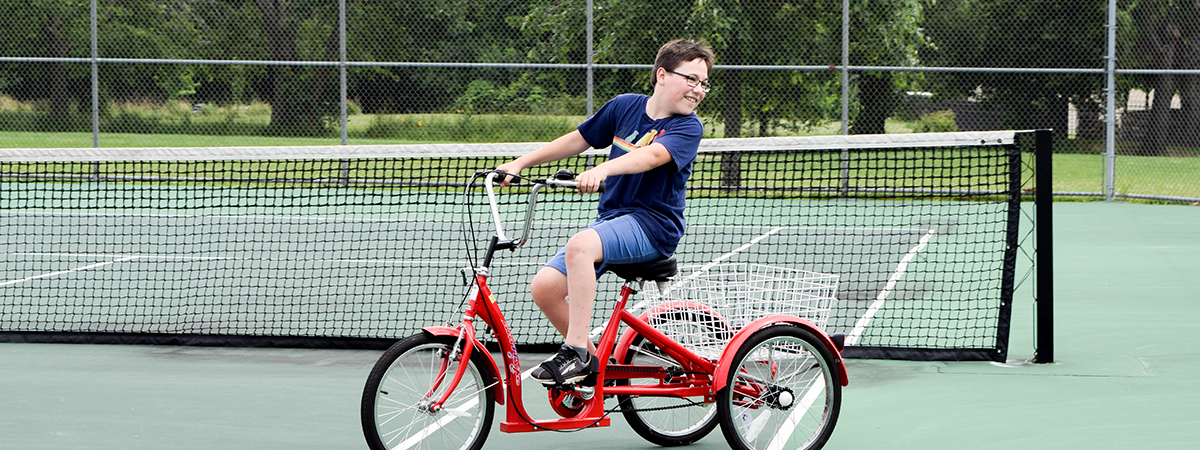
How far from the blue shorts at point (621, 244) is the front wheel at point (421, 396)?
443 mm

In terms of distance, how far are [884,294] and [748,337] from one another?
426cm

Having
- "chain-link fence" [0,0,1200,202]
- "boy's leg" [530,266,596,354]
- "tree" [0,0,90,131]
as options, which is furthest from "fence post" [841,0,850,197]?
"boy's leg" [530,266,596,354]

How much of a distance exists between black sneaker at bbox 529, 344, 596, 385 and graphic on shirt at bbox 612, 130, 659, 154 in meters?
0.69

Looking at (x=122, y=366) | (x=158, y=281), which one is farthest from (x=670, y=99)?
(x=158, y=281)

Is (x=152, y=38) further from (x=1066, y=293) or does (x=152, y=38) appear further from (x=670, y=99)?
(x=670, y=99)

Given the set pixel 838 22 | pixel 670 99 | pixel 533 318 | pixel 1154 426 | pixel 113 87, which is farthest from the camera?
pixel 113 87

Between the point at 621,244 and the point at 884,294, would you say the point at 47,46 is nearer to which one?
the point at 884,294

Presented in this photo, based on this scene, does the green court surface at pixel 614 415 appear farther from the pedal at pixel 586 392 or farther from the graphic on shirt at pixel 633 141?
the graphic on shirt at pixel 633 141

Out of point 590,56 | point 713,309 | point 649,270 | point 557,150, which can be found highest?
point 590,56

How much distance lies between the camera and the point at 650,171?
14.0ft

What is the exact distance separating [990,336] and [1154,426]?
6.73 feet

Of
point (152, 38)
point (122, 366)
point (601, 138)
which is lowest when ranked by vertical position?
point (122, 366)

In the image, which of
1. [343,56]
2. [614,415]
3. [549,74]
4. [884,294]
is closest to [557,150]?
[614,415]

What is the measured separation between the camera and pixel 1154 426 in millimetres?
4969
